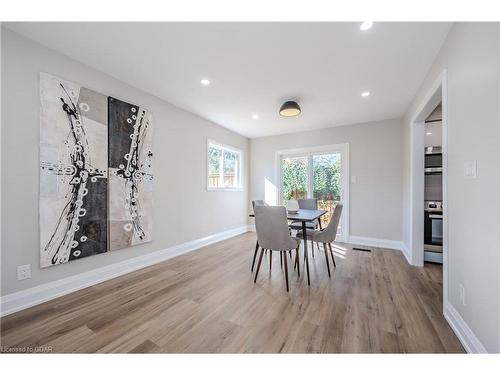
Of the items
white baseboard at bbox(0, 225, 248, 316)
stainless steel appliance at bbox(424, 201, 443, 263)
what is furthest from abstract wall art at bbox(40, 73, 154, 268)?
stainless steel appliance at bbox(424, 201, 443, 263)

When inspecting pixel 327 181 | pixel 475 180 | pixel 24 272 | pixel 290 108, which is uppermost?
pixel 290 108

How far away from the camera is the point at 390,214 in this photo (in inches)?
150

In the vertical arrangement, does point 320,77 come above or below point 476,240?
above

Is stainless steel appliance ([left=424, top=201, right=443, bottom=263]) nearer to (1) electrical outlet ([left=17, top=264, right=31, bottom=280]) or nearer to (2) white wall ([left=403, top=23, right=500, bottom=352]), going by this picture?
(2) white wall ([left=403, top=23, right=500, bottom=352])

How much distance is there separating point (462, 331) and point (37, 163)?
3.73 m

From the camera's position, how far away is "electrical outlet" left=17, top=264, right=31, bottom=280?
178 centimetres

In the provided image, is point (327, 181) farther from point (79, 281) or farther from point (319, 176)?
point (79, 281)

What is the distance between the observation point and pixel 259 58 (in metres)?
2.08

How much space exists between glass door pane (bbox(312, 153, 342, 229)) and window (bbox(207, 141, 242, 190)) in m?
1.87

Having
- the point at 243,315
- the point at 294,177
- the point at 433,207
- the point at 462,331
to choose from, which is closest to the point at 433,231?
the point at 433,207
